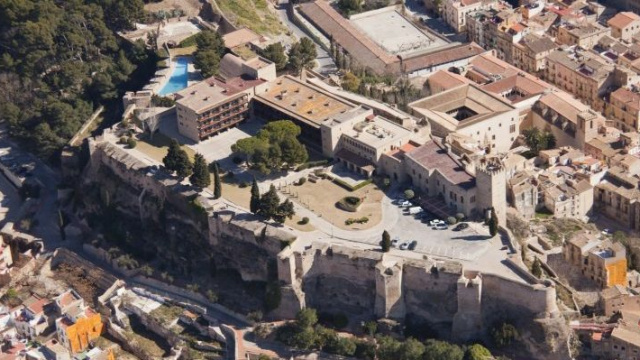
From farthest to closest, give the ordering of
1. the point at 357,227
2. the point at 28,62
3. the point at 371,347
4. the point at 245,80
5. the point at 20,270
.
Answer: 1. the point at 28,62
2. the point at 245,80
3. the point at 20,270
4. the point at 357,227
5. the point at 371,347

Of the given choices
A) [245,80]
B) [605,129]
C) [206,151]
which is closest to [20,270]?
[206,151]

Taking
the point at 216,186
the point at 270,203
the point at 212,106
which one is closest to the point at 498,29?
the point at 212,106

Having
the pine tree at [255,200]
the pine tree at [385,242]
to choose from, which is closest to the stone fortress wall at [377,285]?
the pine tree at [385,242]

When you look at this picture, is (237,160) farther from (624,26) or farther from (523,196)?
(624,26)

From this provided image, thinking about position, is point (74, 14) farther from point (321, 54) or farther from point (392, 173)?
point (392, 173)

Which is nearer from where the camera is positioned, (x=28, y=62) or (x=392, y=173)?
(x=392, y=173)

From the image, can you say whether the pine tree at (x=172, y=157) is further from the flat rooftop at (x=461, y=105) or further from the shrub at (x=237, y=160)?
the flat rooftop at (x=461, y=105)
